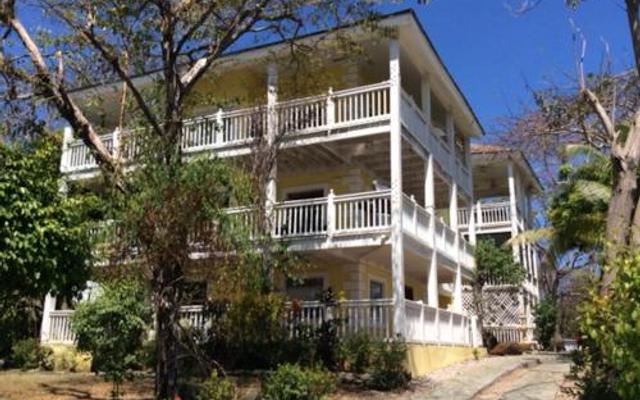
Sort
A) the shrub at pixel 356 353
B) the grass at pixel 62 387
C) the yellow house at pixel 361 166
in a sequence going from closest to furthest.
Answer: the grass at pixel 62 387
the shrub at pixel 356 353
the yellow house at pixel 361 166

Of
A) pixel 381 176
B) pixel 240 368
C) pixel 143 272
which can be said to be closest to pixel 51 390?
pixel 240 368

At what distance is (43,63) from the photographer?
44.3ft

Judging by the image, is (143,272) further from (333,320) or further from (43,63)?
(333,320)

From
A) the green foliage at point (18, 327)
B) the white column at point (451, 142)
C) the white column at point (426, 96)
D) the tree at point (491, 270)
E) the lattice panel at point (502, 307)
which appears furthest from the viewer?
the lattice panel at point (502, 307)

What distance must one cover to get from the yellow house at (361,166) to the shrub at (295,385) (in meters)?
5.26

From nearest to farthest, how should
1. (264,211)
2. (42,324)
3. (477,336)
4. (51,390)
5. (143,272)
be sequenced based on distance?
A: 1. (143,272)
2. (51,390)
3. (264,211)
4. (42,324)
5. (477,336)

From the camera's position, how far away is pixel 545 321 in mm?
26688

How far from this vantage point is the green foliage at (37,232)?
31.3 ft

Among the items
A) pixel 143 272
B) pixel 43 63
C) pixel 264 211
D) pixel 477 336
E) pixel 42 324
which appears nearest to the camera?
pixel 143 272

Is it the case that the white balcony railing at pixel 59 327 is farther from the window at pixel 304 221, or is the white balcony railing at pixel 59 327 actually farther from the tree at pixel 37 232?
the tree at pixel 37 232

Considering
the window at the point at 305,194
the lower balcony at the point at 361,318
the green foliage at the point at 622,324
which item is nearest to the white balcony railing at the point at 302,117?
the window at the point at 305,194

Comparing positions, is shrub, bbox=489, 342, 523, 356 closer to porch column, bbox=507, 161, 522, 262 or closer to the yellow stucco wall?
the yellow stucco wall

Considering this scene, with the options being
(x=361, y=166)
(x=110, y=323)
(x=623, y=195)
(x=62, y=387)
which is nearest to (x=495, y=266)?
(x=361, y=166)

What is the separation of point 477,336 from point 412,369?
836 cm
